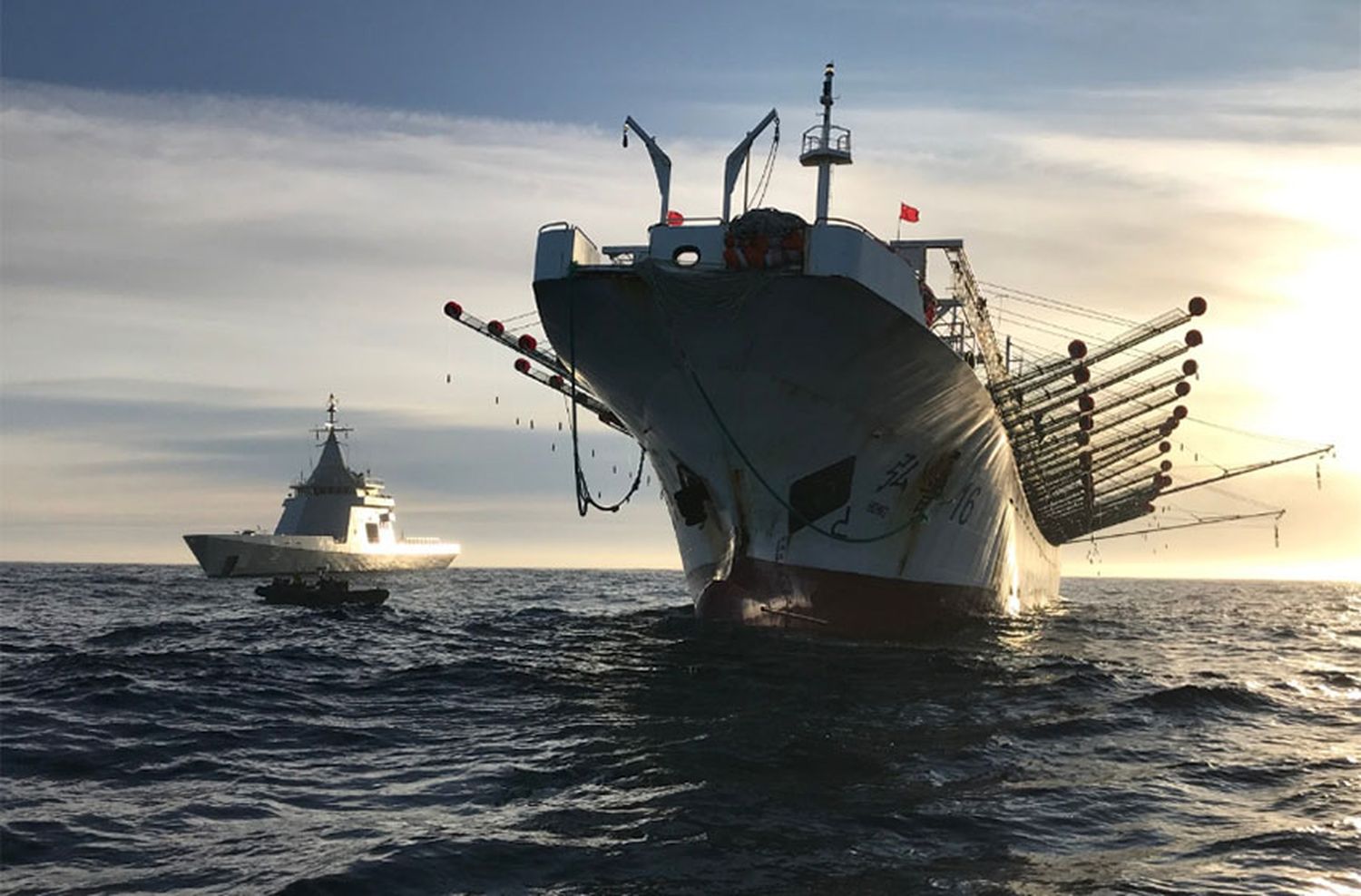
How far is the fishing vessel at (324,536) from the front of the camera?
70.8 meters

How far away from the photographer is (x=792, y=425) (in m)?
20.3

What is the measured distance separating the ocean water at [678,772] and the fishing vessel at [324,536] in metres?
52.7

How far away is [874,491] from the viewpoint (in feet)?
70.6

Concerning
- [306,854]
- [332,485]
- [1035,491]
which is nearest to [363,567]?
[332,485]

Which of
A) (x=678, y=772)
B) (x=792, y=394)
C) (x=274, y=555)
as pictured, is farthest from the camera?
(x=274, y=555)

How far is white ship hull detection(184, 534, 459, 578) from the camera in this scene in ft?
228

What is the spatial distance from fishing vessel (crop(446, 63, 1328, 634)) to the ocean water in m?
1.77

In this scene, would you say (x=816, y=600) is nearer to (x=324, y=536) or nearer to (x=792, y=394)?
(x=792, y=394)

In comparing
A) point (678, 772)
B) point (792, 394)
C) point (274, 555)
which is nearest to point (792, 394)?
point (792, 394)

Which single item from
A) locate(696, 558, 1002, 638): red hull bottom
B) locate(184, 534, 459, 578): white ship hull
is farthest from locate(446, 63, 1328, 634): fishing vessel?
locate(184, 534, 459, 578): white ship hull

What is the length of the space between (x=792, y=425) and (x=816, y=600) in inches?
143

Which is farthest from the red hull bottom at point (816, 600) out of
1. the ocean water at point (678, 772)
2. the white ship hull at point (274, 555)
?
the white ship hull at point (274, 555)

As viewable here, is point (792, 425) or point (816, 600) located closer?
point (792, 425)

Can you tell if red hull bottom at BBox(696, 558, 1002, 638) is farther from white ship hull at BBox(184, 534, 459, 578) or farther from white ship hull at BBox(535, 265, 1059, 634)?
white ship hull at BBox(184, 534, 459, 578)
